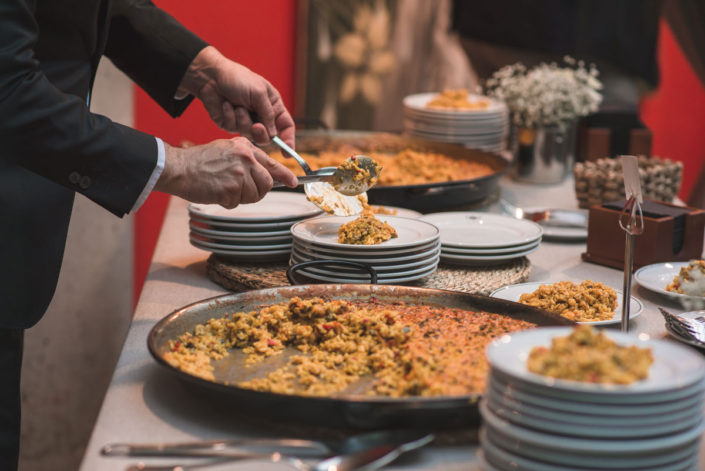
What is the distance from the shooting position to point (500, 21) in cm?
356

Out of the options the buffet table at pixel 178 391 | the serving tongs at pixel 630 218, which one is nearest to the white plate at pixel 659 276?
the buffet table at pixel 178 391

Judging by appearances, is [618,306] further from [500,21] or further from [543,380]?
[500,21]

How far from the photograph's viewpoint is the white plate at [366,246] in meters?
1.52

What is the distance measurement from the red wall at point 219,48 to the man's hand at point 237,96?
1.90 m

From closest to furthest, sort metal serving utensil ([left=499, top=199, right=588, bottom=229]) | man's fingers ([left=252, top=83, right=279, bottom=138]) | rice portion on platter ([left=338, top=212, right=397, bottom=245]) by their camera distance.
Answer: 1. rice portion on platter ([left=338, top=212, right=397, bottom=245])
2. man's fingers ([left=252, top=83, right=279, bottom=138])
3. metal serving utensil ([left=499, top=199, right=588, bottom=229])

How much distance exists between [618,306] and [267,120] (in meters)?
0.87

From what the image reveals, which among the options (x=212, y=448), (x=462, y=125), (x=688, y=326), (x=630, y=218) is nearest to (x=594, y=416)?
(x=212, y=448)

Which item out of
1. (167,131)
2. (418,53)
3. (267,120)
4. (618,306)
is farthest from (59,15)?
(418,53)

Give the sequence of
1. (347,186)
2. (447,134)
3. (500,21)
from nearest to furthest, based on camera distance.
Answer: (347,186) < (447,134) < (500,21)

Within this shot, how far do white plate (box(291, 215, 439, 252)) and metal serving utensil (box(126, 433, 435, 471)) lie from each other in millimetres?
646

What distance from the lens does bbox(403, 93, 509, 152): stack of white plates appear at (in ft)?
9.37

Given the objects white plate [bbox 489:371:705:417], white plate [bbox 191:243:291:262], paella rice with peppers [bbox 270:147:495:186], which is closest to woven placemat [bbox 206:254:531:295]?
white plate [bbox 191:243:291:262]

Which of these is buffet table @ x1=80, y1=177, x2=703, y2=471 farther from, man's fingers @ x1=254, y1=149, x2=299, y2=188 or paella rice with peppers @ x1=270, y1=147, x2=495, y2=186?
paella rice with peppers @ x1=270, y1=147, x2=495, y2=186

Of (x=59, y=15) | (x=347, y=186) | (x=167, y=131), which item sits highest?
(x=59, y=15)
